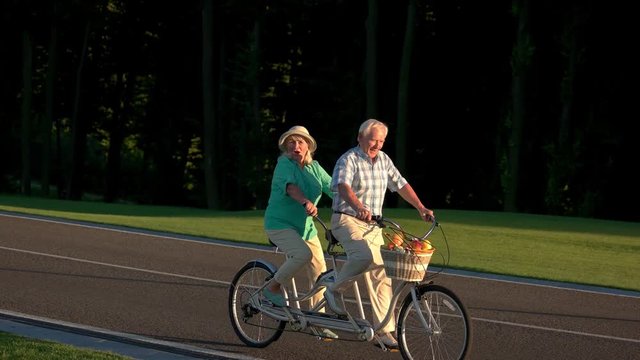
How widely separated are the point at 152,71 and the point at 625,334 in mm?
51703

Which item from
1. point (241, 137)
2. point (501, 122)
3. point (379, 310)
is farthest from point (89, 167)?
point (379, 310)

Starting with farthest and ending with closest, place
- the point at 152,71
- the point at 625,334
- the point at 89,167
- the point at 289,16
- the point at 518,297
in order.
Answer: the point at 89,167 → the point at 152,71 → the point at 289,16 → the point at 518,297 → the point at 625,334

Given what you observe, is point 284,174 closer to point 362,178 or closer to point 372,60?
point 362,178

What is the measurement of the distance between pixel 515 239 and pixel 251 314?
1455cm

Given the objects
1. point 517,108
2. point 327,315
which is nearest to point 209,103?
point 517,108

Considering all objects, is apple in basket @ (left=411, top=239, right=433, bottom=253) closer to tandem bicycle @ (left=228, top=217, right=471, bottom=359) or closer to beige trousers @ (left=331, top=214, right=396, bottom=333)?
tandem bicycle @ (left=228, top=217, right=471, bottom=359)

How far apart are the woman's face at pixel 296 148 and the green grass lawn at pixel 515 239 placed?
809cm

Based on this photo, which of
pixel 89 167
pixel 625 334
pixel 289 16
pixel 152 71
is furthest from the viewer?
pixel 89 167

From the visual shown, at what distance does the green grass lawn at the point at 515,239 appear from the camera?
1975cm

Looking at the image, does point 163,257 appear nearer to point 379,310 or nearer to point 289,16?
point 379,310

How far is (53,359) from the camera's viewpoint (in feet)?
33.7

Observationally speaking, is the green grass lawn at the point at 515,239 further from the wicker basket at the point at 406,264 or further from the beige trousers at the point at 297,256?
the wicker basket at the point at 406,264

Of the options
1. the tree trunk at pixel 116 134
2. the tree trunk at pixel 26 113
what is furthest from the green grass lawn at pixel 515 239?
the tree trunk at pixel 116 134

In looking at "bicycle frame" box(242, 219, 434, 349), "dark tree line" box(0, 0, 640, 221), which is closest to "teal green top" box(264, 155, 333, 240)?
"bicycle frame" box(242, 219, 434, 349)
